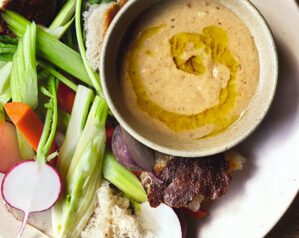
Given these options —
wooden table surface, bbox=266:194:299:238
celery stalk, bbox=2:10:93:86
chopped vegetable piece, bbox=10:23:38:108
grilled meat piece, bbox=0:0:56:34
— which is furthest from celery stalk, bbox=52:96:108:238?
wooden table surface, bbox=266:194:299:238

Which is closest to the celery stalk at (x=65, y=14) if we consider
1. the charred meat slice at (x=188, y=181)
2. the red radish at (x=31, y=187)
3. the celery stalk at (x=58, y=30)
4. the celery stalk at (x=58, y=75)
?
the celery stalk at (x=58, y=30)

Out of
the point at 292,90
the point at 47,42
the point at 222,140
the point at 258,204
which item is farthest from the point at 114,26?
the point at 258,204

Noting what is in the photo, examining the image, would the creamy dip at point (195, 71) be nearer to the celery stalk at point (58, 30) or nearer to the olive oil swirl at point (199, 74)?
the olive oil swirl at point (199, 74)

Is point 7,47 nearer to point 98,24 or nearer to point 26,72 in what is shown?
point 26,72

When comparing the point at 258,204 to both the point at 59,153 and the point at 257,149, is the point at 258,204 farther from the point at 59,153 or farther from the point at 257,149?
the point at 59,153

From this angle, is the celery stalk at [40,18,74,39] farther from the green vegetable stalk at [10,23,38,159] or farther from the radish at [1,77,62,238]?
the radish at [1,77,62,238]
